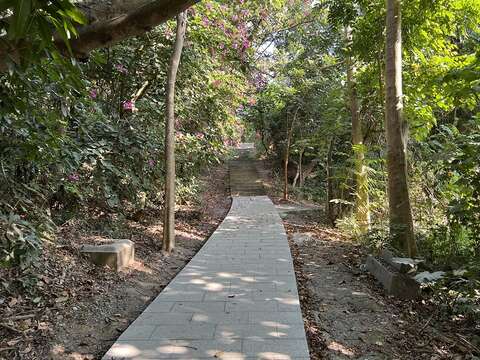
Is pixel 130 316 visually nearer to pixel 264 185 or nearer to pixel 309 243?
pixel 309 243

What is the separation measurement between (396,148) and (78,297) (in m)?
3.90

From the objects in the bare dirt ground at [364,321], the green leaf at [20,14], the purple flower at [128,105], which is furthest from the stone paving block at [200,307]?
the purple flower at [128,105]

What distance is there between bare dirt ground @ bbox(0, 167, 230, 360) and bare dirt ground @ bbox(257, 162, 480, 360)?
1.76 metres

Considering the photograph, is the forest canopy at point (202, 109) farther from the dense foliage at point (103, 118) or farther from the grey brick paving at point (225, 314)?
the grey brick paving at point (225, 314)

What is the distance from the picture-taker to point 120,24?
6.23 ft

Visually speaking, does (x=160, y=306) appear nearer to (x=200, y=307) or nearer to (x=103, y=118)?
(x=200, y=307)

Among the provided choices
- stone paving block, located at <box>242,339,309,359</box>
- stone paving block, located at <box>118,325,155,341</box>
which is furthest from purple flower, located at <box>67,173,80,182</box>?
stone paving block, located at <box>242,339,309,359</box>

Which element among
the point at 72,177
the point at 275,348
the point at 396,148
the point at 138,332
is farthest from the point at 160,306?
the point at 396,148

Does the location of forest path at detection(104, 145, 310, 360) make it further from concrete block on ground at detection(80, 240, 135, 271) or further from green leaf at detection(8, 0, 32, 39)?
green leaf at detection(8, 0, 32, 39)

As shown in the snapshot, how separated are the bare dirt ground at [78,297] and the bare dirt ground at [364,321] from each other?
1761mm

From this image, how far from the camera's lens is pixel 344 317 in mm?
3754

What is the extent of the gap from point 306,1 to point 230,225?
9.10 meters

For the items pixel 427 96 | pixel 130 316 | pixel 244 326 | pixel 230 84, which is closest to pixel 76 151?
pixel 130 316

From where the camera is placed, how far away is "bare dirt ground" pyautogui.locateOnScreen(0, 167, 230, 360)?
3.02 meters
